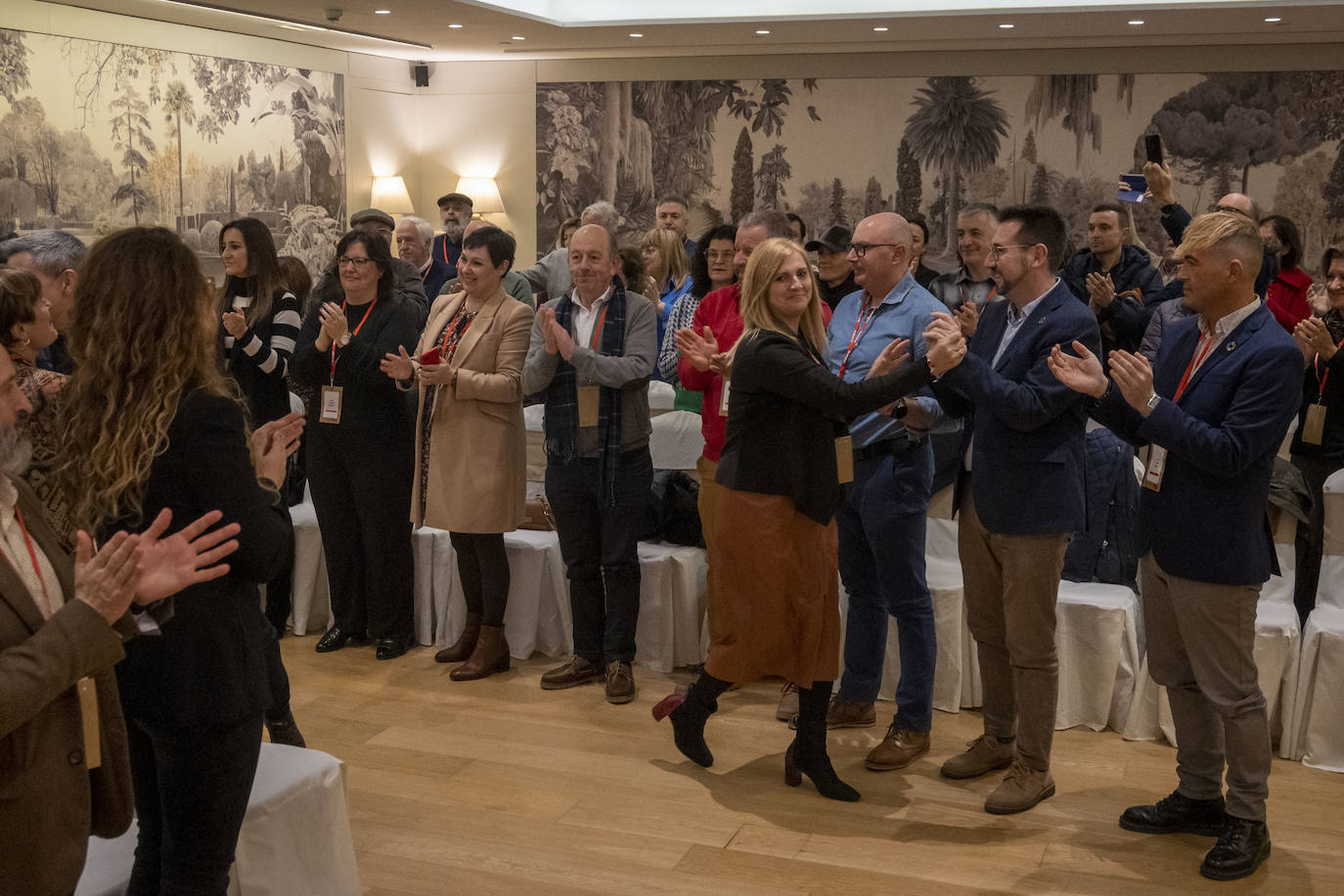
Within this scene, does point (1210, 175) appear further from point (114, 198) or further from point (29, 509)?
point (29, 509)

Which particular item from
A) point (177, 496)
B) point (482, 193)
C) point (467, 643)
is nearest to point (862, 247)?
point (467, 643)

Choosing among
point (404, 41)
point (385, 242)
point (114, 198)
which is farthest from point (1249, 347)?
point (404, 41)

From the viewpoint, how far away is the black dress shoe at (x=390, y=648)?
500cm

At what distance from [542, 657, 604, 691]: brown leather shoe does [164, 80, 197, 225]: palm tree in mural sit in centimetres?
571

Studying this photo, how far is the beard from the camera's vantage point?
180cm

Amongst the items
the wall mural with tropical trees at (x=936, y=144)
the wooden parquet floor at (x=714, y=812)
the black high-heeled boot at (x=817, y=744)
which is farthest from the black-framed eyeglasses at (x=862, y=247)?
the wall mural with tropical trees at (x=936, y=144)

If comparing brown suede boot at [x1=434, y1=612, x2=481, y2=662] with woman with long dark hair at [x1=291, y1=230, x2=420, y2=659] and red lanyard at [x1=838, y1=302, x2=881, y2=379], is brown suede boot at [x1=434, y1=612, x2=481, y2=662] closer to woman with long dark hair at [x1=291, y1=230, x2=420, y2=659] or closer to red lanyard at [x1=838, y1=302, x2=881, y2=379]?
woman with long dark hair at [x1=291, y1=230, x2=420, y2=659]

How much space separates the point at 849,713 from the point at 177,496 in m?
2.77

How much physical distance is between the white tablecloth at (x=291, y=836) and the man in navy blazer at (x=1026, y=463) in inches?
74.3

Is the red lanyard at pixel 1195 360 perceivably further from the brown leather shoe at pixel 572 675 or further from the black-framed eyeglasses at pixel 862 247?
the brown leather shoe at pixel 572 675

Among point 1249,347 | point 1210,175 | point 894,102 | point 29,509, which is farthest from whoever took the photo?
point 894,102

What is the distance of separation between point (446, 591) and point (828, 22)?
5232 mm

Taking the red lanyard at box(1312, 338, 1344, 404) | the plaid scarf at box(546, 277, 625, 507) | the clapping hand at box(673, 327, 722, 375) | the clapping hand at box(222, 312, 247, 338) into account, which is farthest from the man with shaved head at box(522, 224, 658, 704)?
the red lanyard at box(1312, 338, 1344, 404)

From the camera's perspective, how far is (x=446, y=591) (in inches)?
202
